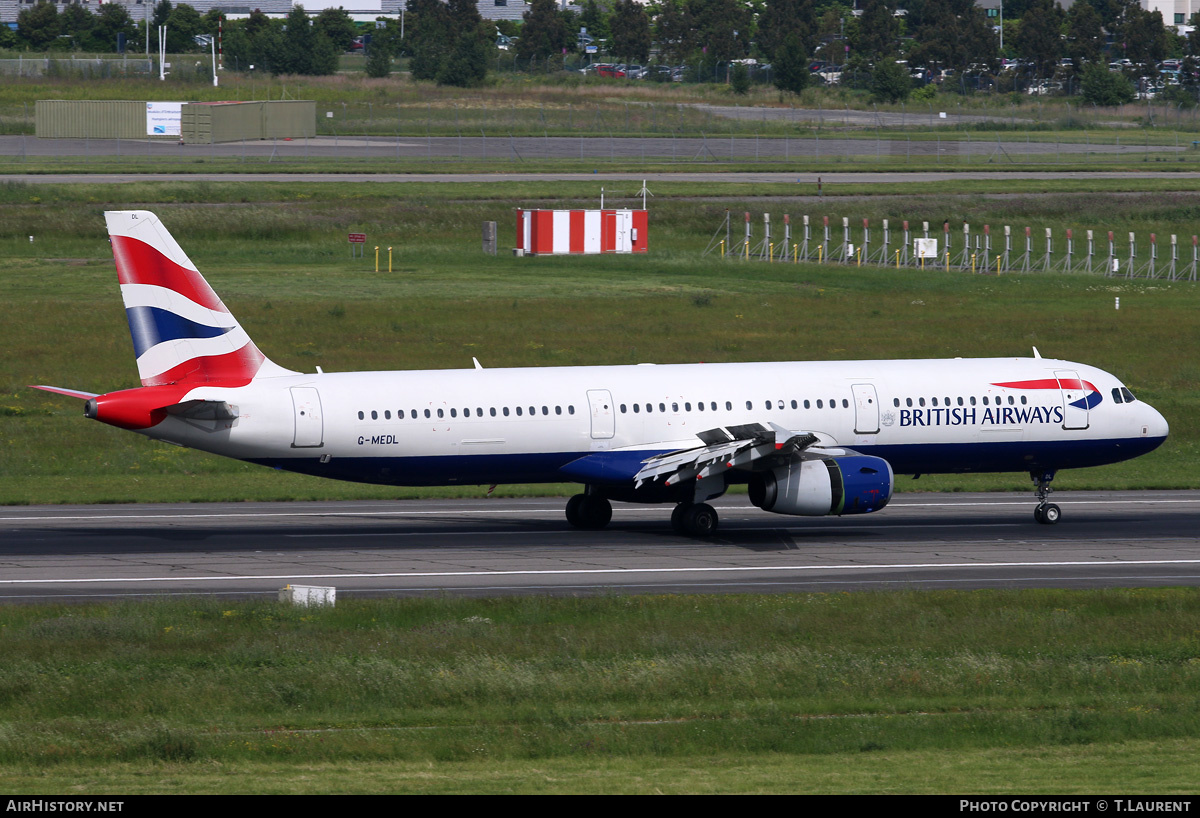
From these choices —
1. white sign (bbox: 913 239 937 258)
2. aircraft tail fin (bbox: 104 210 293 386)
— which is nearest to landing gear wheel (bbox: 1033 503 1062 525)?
aircraft tail fin (bbox: 104 210 293 386)

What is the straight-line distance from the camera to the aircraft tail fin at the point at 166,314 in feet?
111

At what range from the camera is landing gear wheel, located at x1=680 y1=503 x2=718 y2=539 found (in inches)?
1420

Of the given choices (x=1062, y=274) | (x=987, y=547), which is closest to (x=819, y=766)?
(x=987, y=547)

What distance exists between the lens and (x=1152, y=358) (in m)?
62.6

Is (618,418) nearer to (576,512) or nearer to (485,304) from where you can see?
(576,512)

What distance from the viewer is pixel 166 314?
33.9 meters

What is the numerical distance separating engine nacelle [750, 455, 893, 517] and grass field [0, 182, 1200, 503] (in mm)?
11282

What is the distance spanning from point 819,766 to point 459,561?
54.2ft

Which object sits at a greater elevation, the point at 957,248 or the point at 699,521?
the point at 957,248

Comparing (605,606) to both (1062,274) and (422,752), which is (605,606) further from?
(1062,274)

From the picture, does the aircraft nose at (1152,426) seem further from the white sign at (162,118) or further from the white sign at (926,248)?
the white sign at (162,118)

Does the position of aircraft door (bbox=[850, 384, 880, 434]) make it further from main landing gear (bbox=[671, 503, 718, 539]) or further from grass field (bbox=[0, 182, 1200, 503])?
grass field (bbox=[0, 182, 1200, 503])

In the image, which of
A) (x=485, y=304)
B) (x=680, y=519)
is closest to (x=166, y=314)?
(x=680, y=519)

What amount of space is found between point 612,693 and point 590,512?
630 inches
